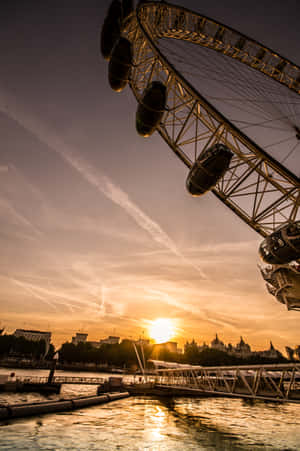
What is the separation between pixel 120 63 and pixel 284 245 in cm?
1367

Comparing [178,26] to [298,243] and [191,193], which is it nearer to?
[191,193]

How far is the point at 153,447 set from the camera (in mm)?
15664

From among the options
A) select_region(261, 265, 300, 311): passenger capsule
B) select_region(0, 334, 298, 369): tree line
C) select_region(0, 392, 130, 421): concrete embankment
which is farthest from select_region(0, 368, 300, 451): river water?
select_region(0, 334, 298, 369): tree line

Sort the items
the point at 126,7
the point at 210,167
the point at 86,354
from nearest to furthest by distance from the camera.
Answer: the point at 210,167 → the point at 126,7 → the point at 86,354

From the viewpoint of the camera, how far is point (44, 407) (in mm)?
20938

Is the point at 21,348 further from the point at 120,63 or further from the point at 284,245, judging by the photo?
the point at 284,245

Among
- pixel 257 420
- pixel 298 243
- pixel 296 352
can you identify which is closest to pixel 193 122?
pixel 298 243

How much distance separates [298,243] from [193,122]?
915cm

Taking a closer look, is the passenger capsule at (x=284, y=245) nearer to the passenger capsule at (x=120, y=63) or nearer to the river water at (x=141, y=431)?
the passenger capsule at (x=120, y=63)

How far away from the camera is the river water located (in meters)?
15.2

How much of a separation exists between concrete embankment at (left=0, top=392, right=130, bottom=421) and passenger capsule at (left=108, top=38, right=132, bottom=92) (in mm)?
24238

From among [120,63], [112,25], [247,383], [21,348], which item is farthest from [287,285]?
[21,348]

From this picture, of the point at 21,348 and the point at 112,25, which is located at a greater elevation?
the point at 112,25

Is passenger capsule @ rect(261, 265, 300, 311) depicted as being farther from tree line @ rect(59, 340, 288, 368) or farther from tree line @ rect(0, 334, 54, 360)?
tree line @ rect(0, 334, 54, 360)
